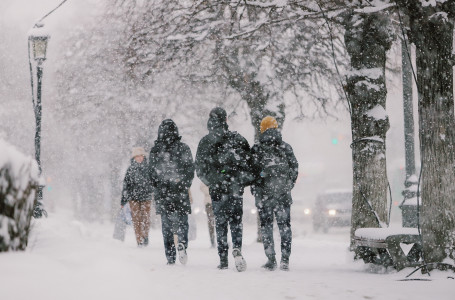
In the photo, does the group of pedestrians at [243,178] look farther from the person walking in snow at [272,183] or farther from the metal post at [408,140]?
the metal post at [408,140]

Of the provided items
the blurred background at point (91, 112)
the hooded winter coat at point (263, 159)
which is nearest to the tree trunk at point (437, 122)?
the hooded winter coat at point (263, 159)

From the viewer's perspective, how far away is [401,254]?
746 centimetres

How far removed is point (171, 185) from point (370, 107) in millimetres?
3115

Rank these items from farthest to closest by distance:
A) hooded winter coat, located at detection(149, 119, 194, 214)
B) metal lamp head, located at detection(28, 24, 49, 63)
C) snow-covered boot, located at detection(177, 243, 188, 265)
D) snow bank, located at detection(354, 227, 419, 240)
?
metal lamp head, located at detection(28, 24, 49, 63) → hooded winter coat, located at detection(149, 119, 194, 214) → snow-covered boot, located at detection(177, 243, 188, 265) → snow bank, located at detection(354, 227, 419, 240)

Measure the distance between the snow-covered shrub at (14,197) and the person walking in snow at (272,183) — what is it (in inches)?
155

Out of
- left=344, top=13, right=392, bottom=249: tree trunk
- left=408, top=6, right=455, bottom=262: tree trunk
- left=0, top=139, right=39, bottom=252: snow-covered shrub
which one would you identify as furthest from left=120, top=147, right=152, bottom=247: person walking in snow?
left=0, top=139, right=39, bottom=252: snow-covered shrub

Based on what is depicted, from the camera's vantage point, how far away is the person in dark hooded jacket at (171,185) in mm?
8633

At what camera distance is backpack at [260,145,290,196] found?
→ 8.03 m

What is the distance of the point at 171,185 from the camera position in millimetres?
8656

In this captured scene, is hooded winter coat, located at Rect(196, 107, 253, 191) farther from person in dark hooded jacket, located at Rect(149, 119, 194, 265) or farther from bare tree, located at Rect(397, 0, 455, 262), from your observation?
bare tree, located at Rect(397, 0, 455, 262)

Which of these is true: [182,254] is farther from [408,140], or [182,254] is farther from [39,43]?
[39,43]

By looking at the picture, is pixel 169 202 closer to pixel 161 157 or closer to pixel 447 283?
pixel 161 157

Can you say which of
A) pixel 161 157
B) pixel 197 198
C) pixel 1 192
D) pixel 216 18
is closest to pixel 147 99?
pixel 216 18

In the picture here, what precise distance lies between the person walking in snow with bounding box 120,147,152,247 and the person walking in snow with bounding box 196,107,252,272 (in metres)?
4.19
